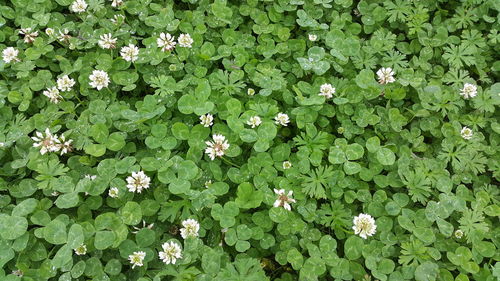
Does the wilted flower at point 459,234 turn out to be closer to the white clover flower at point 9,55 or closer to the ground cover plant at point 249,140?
the ground cover plant at point 249,140

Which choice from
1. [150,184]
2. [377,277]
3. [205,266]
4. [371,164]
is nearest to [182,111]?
[150,184]

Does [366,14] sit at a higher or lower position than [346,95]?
higher

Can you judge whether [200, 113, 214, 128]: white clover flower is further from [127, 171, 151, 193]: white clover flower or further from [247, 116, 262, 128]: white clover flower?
[127, 171, 151, 193]: white clover flower

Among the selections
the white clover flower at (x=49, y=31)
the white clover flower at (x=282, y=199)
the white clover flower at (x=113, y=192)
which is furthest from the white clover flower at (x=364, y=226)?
the white clover flower at (x=49, y=31)

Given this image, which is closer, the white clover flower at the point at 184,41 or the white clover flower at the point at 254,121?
the white clover flower at the point at 254,121

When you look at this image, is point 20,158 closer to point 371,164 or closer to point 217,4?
point 217,4

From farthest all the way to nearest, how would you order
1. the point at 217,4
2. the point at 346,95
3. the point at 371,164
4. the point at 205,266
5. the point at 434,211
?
the point at 217,4
the point at 346,95
the point at 371,164
the point at 434,211
the point at 205,266
